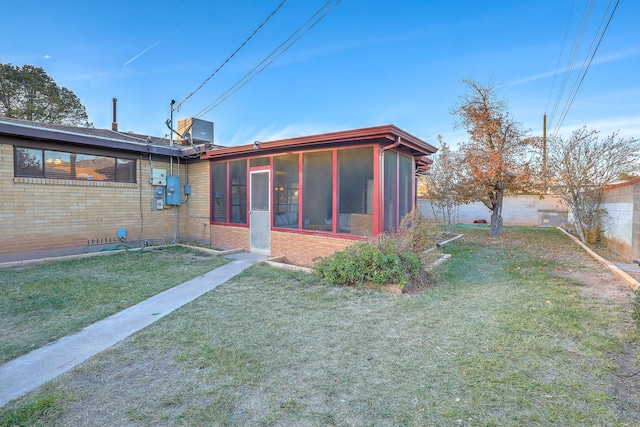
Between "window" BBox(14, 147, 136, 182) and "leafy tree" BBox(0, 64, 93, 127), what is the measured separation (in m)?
10.3

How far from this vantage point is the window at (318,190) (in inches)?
247

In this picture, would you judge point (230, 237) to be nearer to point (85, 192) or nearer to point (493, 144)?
point (85, 192)

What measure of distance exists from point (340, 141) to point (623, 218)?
23.2 feet

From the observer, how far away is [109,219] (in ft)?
26.4

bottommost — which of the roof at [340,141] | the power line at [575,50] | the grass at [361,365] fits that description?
the grass at [361,365]

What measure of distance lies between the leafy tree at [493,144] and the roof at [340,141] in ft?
12.3

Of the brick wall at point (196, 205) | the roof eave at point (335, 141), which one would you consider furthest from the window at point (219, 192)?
the roof eave at point (335, 141)

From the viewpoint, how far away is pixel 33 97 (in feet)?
47.8

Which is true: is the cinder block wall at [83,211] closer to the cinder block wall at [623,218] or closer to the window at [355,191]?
the window at [355,191]

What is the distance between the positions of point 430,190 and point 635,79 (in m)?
6.98

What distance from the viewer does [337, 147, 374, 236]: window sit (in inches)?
229

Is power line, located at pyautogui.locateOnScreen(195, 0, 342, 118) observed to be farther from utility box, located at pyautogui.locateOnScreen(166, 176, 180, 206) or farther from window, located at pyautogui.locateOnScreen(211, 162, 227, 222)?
utility box, located at pyautogui.locateOnScreen(166, 176, 180, 206)

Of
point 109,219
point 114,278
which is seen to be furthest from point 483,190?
point 109,219

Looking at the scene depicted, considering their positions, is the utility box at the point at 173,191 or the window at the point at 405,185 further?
the utility box at the point at 173,191
